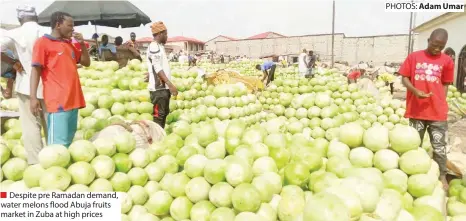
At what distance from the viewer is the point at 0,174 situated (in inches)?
103

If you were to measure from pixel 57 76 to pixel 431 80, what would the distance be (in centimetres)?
422

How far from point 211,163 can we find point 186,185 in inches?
8.6

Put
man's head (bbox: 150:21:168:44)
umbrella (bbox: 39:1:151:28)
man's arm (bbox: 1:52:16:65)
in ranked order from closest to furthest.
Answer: man's arm (bbox: 1:52:16:65)
man's head (bbox: 150:21:168:44)
umbrella (bbox: 39:1:151:28)

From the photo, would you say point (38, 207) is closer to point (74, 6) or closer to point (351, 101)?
point (351, 101)

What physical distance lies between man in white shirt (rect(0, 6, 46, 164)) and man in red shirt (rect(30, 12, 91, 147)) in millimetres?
321

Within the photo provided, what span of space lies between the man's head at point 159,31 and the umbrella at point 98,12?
5114mm

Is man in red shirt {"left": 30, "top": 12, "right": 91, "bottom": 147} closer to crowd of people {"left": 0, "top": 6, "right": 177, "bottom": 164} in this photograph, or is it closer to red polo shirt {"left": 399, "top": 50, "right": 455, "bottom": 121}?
crowd of people {"left": 0, "top": 6, "right": 177, "bottom": 164}

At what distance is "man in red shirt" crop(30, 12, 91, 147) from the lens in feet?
11.7

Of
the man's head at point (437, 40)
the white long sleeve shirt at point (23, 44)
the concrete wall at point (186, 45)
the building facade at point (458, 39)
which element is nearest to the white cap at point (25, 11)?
the white long sleeve shirt at point (23, 44)

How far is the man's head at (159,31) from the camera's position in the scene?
5.15 meters

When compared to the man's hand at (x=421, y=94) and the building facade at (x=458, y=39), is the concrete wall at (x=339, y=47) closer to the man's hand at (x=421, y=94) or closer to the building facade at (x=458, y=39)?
the building facade at (x=458, y=39)

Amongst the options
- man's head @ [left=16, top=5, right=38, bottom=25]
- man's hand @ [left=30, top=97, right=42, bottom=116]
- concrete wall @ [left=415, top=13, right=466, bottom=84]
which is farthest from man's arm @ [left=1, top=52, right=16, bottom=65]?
concrete wall @ [left=415, top=13, right=466, bottom=84]

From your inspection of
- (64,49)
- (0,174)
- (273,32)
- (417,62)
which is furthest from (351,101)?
(273,32)

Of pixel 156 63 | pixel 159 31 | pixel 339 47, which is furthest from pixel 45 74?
pixel 339 47
